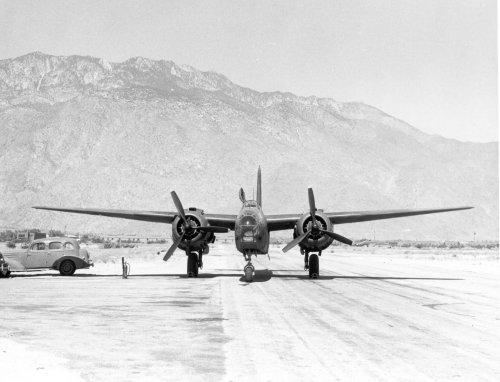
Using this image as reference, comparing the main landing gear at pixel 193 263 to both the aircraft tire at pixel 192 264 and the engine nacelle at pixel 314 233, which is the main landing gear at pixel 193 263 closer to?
the aircraft tire at pixel 192 264

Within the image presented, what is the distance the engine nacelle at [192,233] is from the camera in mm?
29453

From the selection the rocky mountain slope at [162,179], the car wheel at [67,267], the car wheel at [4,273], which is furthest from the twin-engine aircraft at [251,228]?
the rocky mountain slope at [162,179]

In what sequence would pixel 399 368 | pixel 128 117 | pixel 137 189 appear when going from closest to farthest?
1. pixel 399 368
2. pixel 137 189
3. pixel 128 117

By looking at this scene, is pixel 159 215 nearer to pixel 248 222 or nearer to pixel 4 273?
pixel 248 222

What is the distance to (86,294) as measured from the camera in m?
22.1

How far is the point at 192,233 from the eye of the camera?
2953 cm

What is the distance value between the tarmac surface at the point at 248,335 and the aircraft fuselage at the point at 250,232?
13.0 ft

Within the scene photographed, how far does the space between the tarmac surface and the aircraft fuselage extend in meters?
3.96

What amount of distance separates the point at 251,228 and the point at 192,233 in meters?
3.85

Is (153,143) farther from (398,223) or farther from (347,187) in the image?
(398,223)

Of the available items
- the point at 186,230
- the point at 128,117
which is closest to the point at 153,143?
the point at 128,117

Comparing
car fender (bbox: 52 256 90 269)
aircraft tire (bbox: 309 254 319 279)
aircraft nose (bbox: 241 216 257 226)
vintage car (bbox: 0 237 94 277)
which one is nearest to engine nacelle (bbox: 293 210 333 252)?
aircraft tire (bbox: 309 254 319 279)

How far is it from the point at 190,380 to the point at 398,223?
559ft

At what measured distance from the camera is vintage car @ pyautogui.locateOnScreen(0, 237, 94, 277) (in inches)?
1262
